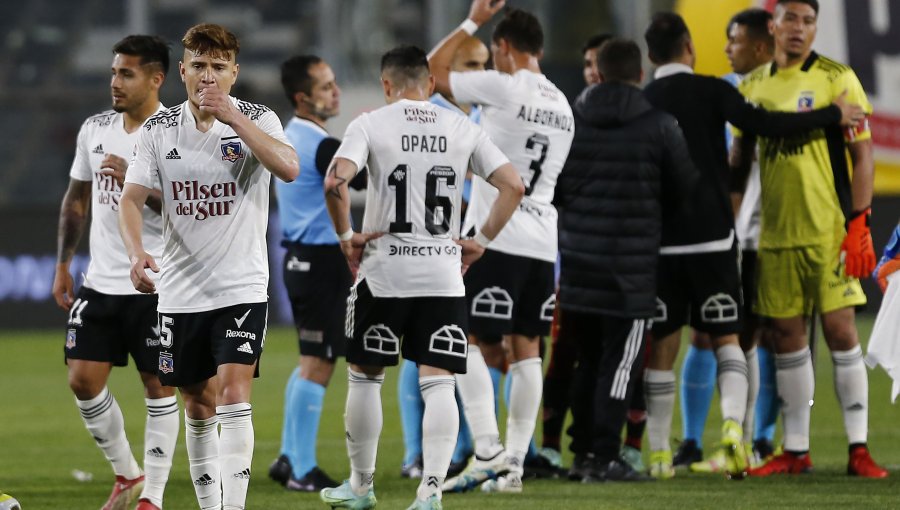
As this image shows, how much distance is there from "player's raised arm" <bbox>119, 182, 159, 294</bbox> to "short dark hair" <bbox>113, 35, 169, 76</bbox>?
3.72ft

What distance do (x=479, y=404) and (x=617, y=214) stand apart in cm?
121

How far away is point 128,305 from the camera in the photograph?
6727 mm

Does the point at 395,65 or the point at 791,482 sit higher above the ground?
the point at 395,65

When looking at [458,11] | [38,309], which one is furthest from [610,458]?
[458,11]

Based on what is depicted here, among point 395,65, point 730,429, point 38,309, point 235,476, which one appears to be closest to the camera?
point 235,476

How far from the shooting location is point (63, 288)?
7.14 metres

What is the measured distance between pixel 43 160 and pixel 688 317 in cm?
1435

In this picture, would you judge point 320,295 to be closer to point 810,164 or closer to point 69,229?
point 69,229

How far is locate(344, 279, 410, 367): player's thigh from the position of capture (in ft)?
21.0

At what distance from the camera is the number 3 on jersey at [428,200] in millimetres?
6441

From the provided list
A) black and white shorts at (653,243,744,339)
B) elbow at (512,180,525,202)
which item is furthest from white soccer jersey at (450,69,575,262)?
elbow at (512,180,525,202)

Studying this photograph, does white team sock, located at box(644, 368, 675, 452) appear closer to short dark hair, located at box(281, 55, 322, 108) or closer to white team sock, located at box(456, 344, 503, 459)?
white team sock, located at box(456, 344, 503, 459)

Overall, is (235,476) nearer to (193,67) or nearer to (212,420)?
(212,420)

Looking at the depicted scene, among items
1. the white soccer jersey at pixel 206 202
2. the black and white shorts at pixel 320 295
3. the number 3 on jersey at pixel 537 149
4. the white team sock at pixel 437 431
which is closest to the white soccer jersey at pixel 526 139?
the number 3 on jersey at pixel 537 149
